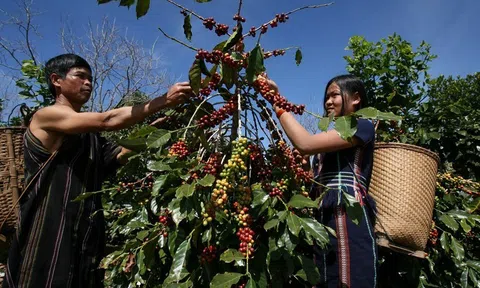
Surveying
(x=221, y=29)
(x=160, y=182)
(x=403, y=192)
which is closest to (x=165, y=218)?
(x=160, y=182)

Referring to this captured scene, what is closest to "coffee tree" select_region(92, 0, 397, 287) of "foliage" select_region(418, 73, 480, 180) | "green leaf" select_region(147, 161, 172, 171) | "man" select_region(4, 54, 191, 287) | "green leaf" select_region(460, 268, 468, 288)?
"green leaf" select_region(147, 161, 172, 171)

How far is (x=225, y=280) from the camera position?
1.16 metres

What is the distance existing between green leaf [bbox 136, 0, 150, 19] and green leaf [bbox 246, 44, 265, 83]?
1.26ft

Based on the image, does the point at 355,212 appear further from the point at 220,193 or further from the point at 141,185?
the point at 141,185

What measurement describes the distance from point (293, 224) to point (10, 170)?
136 cm

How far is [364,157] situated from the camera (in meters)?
1.55

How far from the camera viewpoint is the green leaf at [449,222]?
86.9 inches

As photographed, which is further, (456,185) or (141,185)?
(456,185)

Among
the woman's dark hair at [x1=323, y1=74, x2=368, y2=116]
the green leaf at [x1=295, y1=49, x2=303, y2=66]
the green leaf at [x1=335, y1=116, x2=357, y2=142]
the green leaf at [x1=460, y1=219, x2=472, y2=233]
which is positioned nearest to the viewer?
the green leaf at [x1=335, y1=116, x2=357, y2=142]

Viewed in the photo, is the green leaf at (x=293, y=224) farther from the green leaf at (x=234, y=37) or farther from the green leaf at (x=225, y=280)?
the green leaf at (x=234, y=37)

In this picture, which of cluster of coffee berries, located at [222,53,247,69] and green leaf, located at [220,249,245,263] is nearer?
green leaf, located at [220,249,245,263]

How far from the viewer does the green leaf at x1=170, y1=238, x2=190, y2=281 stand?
48.6 inches

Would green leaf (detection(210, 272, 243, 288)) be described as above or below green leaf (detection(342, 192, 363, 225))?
below

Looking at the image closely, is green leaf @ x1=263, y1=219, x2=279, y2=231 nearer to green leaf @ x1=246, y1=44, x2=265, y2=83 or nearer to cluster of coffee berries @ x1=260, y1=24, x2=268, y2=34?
green leaf @ x1=246, y1=44, x2=265, y2=83
